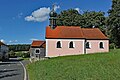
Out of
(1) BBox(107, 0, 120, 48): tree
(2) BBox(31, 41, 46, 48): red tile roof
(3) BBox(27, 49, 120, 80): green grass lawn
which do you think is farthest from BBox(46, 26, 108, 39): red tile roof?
(3) BBox(27, 49, 120, 80): green grass lawn

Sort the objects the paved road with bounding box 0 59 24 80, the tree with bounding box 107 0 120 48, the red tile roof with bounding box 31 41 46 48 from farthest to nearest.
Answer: the red tile roof with bounding box 31 41 46 48 < the tree with bounding box 107 0 120 48 < the paved road with bounding box 0 59 24 80

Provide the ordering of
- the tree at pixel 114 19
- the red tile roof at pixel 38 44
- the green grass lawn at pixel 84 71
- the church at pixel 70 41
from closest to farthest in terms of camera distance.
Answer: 1. the green grass lawn at pixel 84 71
2. the church at pixel 70 41
3. the tree at pixel 114 19
4. the red tile roof at pixel 38 44

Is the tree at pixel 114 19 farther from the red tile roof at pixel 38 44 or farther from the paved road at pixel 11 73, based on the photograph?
the paved road at pixel 11 73

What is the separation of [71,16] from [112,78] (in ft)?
219

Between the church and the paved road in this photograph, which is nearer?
the paved road

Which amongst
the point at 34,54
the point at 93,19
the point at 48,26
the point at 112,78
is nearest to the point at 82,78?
the point at 112,78

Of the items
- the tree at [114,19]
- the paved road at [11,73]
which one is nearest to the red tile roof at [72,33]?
the tree at [114,19]

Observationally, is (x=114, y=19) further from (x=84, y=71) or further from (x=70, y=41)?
(x=84, y=71)

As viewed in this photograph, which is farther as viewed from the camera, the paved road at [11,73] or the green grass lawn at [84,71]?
the paved road at [11,73]

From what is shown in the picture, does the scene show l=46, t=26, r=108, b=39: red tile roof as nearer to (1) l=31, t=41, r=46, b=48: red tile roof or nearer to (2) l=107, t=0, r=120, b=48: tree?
(2) l=107, t=0, r=120, b=48: tree

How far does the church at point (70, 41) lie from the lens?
2056 inches

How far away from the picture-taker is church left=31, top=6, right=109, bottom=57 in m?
52.2

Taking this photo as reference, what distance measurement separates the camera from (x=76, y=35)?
5506cm

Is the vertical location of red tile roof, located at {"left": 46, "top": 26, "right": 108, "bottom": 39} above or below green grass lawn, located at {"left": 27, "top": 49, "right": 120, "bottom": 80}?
above
